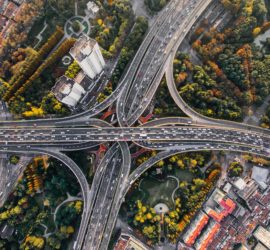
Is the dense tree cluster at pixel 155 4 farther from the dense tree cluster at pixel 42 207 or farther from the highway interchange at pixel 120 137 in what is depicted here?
the dense tree cluster at pixel 42 207

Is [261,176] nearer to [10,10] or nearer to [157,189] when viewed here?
[157,189]

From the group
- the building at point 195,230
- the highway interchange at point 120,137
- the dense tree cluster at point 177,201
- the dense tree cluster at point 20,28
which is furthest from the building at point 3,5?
the building at point 195,230

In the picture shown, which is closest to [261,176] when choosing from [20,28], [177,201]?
[177,201]

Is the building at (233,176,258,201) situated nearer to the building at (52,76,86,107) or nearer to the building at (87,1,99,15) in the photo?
the building at (52,76,86,107)

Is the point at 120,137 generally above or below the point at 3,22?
below

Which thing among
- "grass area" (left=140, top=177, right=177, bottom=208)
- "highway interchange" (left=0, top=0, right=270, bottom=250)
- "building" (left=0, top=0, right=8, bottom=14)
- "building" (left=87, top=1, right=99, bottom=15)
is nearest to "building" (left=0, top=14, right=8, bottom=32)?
"building" (left=0, top=0, right=8, bottom=14)

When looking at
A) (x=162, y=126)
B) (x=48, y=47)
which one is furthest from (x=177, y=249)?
(x=48, y=47)
